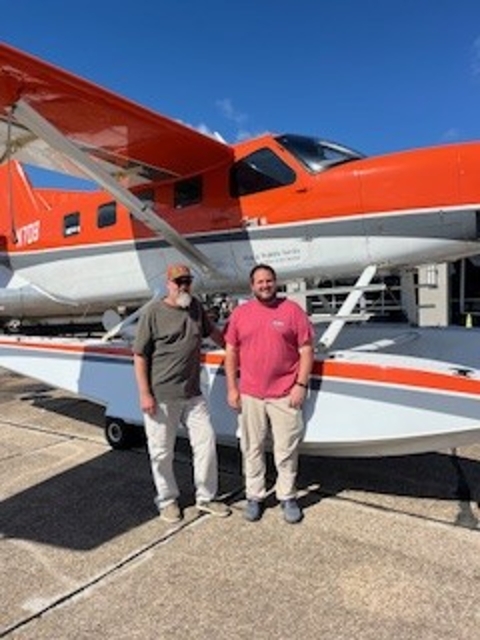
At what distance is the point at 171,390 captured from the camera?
4098 millimetres

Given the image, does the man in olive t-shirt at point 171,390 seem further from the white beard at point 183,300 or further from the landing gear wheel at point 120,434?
the landing gear wheel at point 120,434

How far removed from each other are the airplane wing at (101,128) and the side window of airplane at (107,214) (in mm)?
334

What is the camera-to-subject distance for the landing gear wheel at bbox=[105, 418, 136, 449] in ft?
18.9

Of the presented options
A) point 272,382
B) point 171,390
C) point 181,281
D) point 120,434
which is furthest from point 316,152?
point 120,434

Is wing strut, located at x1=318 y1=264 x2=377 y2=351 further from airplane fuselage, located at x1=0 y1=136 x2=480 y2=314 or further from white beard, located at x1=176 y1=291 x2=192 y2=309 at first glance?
white beard, located at x1=176 y1=291 x2=192 y2=309

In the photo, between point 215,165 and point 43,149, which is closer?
point 215,165

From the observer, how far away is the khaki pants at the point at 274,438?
4059 mm

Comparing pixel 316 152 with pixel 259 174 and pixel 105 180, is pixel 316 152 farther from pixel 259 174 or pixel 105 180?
pixel 105 180

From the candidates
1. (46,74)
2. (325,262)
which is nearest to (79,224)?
(46,74)

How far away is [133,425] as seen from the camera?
5.73 m

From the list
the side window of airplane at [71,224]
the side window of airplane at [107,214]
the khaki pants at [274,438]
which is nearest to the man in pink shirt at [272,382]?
the khaki pants at [274,438]

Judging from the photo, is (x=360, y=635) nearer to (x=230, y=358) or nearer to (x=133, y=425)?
(x=230, y=358)

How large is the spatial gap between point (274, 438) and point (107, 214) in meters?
3.75

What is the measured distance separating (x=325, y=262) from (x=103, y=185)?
1949 millimetres
